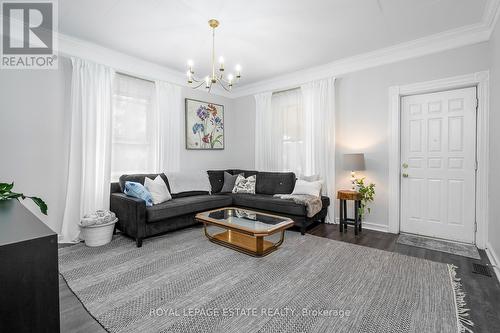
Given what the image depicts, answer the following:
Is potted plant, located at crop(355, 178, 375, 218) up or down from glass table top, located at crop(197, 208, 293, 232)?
up

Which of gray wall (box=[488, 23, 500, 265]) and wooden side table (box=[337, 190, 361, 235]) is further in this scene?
wooden side table (box=[337, 190, 361, 235])

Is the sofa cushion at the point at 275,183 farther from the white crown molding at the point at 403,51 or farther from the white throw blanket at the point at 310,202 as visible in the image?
the white crown molding at the point at 403,51

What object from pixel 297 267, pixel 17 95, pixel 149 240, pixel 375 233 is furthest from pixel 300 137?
pixel 17 95

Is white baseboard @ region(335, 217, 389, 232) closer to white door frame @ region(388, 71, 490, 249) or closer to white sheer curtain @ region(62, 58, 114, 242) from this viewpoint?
white door frame @ region(388, 71, 490, 249)

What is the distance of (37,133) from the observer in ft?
10.2

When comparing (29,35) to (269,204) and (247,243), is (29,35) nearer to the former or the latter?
(247,243)

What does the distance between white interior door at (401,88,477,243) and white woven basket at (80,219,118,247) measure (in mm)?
4278

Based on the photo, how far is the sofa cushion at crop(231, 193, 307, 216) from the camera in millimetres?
3643

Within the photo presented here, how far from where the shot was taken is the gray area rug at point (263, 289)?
1.68 m

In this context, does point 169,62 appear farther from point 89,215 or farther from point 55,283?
point 55,283

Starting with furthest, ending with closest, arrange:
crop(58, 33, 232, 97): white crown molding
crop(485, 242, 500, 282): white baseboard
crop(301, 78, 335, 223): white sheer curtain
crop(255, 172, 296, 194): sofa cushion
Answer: crop(255, 172, 296, 194): sofa cushion < crop(301, 78, 335, 223): white sheer curtain < crop(58, 33, 232, 97): white crown molding < crop(485, 242, 500, 282): white baseboard

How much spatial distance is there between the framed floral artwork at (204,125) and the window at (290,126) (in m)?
1.27

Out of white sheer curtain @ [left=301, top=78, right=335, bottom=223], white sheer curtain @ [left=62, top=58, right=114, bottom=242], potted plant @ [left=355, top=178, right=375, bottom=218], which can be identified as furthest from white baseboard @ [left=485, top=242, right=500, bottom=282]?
white sheer curtain @ [left=62, top=58, right=114, bottom=242]

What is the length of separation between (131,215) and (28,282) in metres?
2.53
